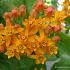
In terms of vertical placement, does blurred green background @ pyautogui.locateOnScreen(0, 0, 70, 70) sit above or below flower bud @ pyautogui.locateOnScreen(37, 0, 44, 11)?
below

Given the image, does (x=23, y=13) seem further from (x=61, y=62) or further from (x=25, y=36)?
(x=61, y=62)

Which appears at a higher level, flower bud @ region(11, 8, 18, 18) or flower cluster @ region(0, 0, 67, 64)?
flower bud @ region(11, 8, 18, 18)

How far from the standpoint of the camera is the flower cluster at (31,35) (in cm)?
59

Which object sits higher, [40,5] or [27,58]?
[40,5]

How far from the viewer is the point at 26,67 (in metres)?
0.66

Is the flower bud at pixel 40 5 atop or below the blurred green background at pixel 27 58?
atop

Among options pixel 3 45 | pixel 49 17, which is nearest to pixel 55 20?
pixel 49 17

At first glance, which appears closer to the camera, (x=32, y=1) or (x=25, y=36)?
(x=25, y=36)

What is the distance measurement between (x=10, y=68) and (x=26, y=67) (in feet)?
0.13

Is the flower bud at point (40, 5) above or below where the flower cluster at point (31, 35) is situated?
above

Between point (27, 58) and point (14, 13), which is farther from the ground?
point (14, 13)

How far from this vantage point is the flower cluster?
586 mm

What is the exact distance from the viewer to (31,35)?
0.60m

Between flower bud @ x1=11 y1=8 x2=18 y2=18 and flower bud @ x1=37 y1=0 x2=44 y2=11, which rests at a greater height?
flower bud @ x1=37 y1=0 x2=44 y2=11
